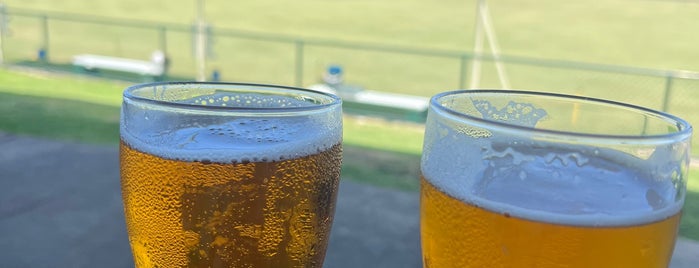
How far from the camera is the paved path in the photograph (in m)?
2.23

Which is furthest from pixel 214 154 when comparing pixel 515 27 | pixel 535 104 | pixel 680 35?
pixel 680 35

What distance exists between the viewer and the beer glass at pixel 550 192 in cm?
62

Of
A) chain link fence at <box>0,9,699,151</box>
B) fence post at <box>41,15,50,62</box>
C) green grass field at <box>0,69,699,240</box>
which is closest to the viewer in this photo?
green grass field at <box>0,69,699,240</box>

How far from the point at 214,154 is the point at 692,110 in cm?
637

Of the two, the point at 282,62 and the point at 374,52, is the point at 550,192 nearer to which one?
the point at 282,62

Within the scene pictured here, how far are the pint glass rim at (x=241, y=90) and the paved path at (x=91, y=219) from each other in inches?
47.0

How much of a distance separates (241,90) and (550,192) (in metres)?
0.44

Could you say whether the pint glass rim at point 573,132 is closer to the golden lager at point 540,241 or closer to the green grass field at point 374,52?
the golden lager at point 540,241

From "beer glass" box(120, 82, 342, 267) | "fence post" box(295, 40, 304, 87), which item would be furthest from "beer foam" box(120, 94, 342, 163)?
"fence post" box(295, 40, 304, 87)

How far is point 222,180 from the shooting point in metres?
0.70

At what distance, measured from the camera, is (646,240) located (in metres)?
Answer: 0.64

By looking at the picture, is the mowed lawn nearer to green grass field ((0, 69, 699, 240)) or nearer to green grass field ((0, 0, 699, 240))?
green grass field ((0, 0, 699, 240))

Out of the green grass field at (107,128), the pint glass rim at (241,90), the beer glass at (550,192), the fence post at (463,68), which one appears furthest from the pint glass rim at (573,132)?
the fence post at (463,68)

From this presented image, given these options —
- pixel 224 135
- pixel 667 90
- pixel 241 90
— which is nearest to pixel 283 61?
pixel 667 90
